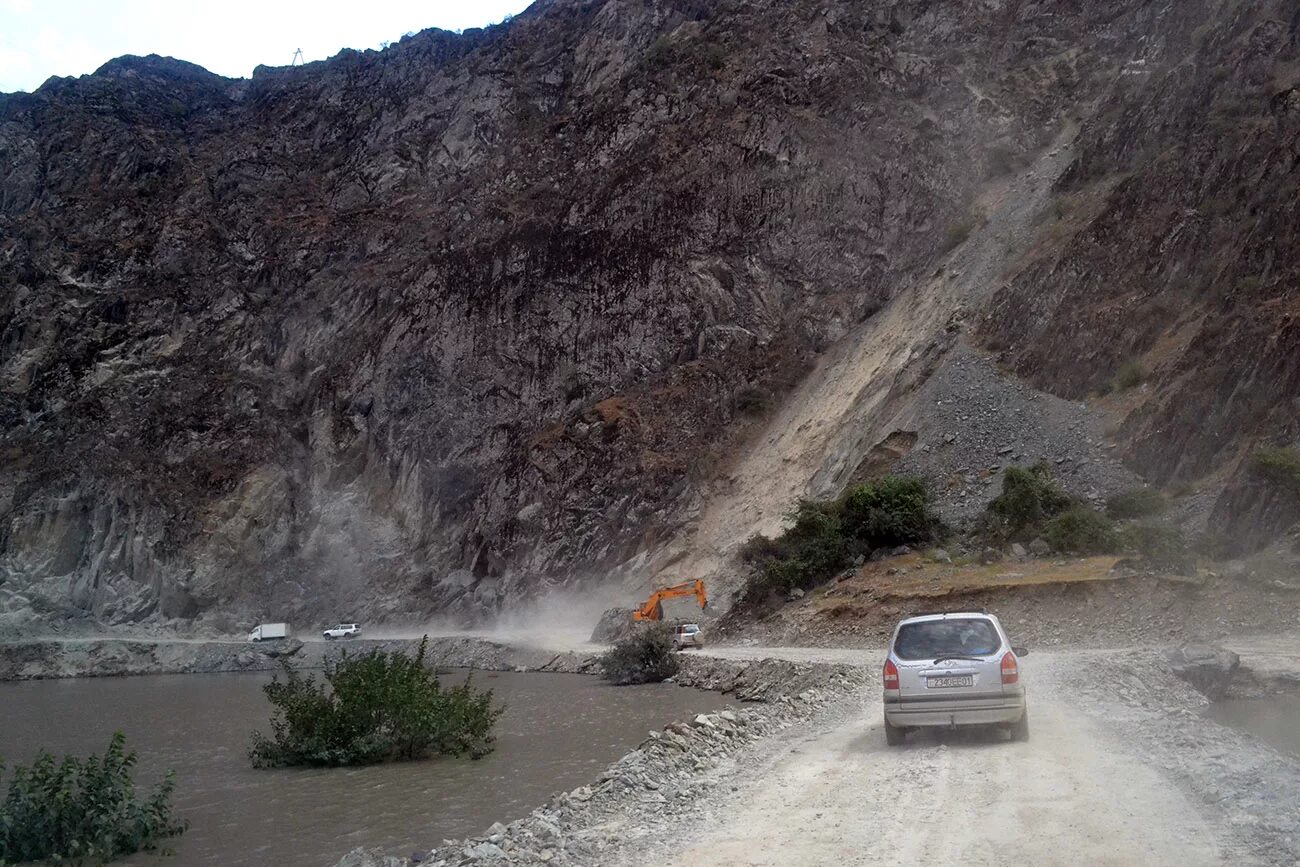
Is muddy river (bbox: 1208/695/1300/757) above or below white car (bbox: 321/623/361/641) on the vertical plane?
below

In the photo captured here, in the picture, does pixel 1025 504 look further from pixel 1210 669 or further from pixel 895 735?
pixel 895 735

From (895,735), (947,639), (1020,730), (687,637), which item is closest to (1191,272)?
(687,637)

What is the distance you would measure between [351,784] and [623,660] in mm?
14165

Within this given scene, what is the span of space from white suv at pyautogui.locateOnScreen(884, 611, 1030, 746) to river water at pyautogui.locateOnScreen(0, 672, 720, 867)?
4.79 metres

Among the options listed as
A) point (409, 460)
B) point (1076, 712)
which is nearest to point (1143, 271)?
point (1076, 712)

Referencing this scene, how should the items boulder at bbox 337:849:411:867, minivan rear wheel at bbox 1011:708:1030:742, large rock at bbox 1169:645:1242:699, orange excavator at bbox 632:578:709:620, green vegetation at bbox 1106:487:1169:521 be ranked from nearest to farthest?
boulder at bbox 337:849:411:867 < minivan rear wheel at bbox 1011:708:1030:742 < large rock at bbox 1169:645:1242:699 < green vegetation at bbox 1106:487:1169:521 < orange excavator at bbox 632:578:709:620

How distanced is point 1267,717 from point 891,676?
697 cm

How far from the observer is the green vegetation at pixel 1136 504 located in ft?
86.0

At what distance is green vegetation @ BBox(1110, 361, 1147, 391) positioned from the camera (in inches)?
1264

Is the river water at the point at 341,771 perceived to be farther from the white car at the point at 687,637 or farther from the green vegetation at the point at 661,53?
the green vegetation at the point at 661,53

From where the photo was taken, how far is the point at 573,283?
55.4 metres

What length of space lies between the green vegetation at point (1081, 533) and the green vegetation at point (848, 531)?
4.19 metres

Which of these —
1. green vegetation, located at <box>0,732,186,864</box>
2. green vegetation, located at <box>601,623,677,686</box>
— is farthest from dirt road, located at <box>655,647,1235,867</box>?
green vegetation, located at <box>601,623,677,686</box>

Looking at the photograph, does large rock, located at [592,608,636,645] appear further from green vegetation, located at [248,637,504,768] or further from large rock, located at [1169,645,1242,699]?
large rock, located at [1169,645,1242,699]
